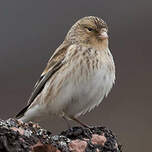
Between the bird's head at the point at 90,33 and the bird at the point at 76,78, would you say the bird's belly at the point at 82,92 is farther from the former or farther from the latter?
the bird's head at the point at 90,33

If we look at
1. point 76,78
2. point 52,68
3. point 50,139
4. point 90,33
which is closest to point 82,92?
point 76,78

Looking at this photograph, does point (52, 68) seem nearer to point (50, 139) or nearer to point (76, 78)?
point (76, 78)

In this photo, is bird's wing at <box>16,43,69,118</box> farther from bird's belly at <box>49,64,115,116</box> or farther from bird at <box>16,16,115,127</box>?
bird's belly at <box>49,64,115,116</box>

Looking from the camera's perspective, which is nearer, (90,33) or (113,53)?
(90,33)

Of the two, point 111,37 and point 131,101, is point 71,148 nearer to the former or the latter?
point 131,101

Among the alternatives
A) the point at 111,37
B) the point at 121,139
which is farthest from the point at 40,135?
the point at 111,37

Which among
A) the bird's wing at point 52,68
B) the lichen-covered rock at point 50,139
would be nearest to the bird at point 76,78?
the bird's wing at point 52,68
